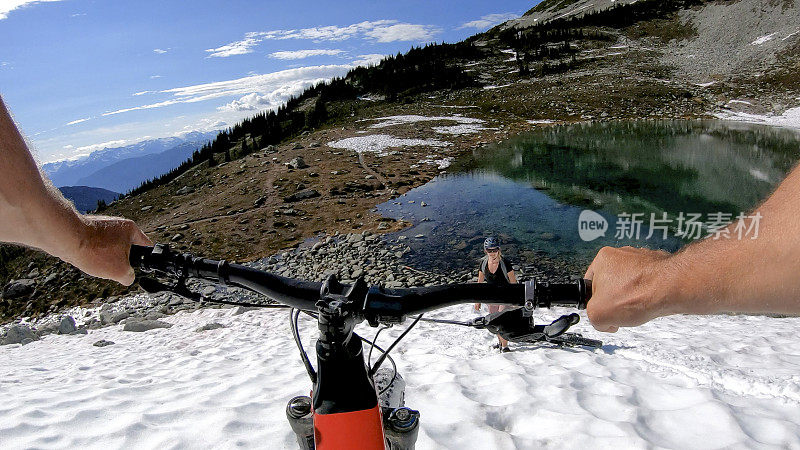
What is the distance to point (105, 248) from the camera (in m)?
1.71

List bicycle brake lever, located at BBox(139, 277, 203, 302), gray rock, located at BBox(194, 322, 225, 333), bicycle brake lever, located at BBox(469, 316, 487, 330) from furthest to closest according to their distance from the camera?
1. gray rock, located at BBox(194, 322, 225, 333)
2. bicycle brake lever, located at BBox(139, 277, 203, 302)
3. bicycle brake lever, located at BBox(469, 316, 487, 330)

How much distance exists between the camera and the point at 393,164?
77.3 feet

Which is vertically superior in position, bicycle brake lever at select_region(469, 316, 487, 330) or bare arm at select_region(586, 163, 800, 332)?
bare arm at select_region(586, 163, 800, 332)

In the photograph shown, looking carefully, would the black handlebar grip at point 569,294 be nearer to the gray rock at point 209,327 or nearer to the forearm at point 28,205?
the forearm at point 28,205

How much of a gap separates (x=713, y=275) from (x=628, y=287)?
0.25 meters

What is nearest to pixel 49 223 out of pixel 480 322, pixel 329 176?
pixel 480 322

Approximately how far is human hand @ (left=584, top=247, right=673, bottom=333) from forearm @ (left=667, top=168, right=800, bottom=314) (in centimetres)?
6

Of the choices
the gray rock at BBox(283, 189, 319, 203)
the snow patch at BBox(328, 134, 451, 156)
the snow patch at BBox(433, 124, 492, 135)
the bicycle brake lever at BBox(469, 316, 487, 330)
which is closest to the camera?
the bicycle brake lever at BBox(469, 316, 487, 330)

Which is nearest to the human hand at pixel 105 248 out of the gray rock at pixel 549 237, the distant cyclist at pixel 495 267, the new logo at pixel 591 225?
the distant cyclist at pixel 495 267

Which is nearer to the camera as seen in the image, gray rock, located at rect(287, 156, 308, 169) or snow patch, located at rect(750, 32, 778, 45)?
gray rock, located at rect(287, 156, 308, 169)

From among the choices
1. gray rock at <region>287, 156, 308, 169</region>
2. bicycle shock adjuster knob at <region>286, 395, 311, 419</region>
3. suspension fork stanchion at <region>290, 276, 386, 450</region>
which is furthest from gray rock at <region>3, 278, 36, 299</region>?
suspension fork stanchion at <region>290, 276, 386, 450</region>

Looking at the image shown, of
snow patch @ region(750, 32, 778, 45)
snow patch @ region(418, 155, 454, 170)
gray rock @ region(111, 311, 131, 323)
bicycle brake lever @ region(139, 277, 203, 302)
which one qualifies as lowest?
gray rock @ region(111, 311, 131, 323)

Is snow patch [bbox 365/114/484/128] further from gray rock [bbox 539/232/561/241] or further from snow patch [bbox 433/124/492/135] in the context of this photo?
gray rock [bbox 539/232/561/241]

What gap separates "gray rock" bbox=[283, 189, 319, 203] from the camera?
19.0 metres
